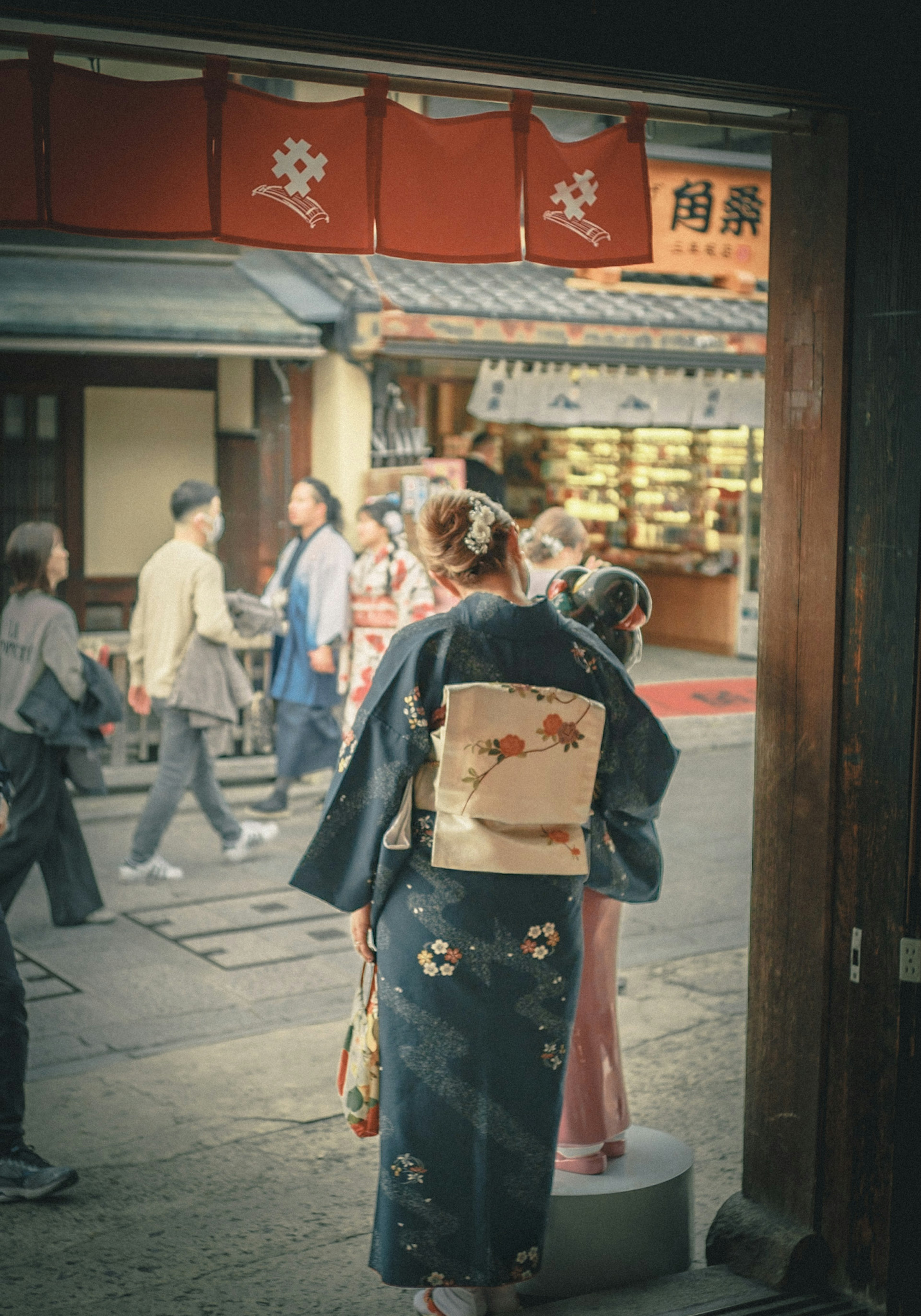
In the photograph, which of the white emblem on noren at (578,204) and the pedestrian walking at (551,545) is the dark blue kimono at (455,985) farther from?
the pedestrian walking at (551,545)

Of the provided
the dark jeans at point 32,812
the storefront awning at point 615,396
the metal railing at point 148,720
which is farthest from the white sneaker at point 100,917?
the storefront awning at point 615,396

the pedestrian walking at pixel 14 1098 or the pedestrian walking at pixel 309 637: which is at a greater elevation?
the pedestrian walking at pixel 309 637

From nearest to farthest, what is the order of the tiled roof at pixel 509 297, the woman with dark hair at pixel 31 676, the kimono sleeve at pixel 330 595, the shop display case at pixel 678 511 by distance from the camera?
the woman with dark hair at pixel 31 676, the kimono sleeve at pixel 330 595, the tiled roof at pixel 509 297, the shop display case at pixel 678 511

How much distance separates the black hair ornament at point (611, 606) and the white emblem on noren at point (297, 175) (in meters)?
1.25

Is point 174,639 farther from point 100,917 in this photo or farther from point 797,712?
point 797,712

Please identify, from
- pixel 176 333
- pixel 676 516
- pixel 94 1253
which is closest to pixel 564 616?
pixel 94 1253

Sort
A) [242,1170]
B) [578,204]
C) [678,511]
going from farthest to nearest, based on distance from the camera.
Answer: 1. [678,511]
2. [242,1170]
3. [578,204]

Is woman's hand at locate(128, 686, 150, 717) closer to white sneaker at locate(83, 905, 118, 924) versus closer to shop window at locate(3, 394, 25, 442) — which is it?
white sneaker at locate(83, 905, 118, 924)

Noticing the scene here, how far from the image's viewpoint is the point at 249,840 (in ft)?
27.0

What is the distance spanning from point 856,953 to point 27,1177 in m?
2.49

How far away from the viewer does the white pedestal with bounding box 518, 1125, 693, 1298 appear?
362cm

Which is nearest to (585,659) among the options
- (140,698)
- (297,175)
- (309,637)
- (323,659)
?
(297,175)

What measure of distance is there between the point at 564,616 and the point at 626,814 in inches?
23.3

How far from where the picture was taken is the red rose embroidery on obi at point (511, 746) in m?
3.39
